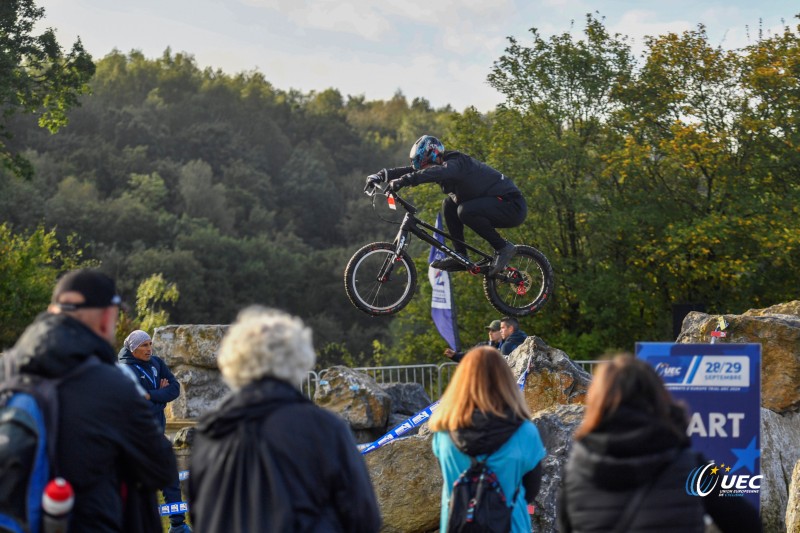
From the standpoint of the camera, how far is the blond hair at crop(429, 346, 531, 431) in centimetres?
454

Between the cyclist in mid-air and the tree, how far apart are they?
44.1 feet

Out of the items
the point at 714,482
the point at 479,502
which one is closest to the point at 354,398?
the point at 714,482

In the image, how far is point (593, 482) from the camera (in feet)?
11.6

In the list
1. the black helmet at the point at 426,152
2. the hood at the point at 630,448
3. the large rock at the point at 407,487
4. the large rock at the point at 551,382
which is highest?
the black helmet at the point at 426,152

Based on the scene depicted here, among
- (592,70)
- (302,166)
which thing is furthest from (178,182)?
(592,70)

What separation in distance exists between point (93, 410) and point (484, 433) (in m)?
1.66

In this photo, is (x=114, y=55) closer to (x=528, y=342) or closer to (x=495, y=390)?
(x=528, y=342)

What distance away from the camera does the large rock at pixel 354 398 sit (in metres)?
14.4

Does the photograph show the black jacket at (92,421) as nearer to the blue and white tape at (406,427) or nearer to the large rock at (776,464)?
the blue and white tape at (406,427)

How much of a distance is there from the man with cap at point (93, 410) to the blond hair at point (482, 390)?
4.20 feet

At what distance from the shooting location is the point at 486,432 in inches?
179

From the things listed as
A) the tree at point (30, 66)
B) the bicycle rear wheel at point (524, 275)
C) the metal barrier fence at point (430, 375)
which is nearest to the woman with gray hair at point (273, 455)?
the bicycle rear wheel at point (524, 275)

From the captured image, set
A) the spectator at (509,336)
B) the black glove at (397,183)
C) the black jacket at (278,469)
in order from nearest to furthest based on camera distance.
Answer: the black jacket at (278,469) < the black glove at (397,183) < the spectator at (509,336)

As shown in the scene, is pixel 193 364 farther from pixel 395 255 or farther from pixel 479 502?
pixel 479 502
